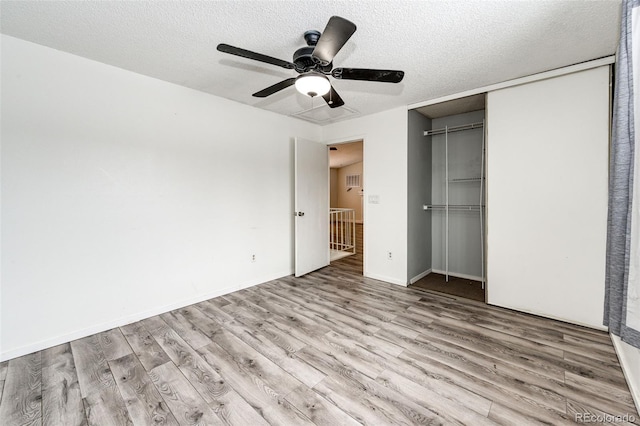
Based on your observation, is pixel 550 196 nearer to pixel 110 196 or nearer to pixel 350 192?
pixel 110 196

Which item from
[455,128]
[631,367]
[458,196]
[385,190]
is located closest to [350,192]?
[458,196]

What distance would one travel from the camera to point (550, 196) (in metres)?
2.63

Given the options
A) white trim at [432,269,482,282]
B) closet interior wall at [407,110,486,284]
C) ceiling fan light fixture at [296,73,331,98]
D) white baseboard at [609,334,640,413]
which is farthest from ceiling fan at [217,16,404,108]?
white trim at [432,269,482,282]

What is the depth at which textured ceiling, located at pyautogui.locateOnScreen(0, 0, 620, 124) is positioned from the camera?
173 centimetres

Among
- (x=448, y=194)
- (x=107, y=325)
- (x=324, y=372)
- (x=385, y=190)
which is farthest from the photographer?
(x=448, y=194)

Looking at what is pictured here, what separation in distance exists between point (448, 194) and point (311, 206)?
7.29 ft

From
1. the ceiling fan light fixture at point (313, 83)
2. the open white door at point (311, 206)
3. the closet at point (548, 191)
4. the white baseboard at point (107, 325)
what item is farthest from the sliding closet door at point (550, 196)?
the white baseboard at point (107, 325)

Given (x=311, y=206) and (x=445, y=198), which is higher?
(x=445, y=198)

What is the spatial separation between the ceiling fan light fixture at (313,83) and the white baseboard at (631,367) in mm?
2665

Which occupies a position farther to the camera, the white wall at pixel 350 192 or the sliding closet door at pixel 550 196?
the white wall at pixel 350 192

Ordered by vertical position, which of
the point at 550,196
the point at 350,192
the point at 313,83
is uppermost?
the point at 313,83

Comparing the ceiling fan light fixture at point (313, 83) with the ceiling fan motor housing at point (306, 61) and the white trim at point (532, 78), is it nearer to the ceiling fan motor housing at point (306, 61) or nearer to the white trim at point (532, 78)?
the ceiling fan motor housing at point (306, 61)

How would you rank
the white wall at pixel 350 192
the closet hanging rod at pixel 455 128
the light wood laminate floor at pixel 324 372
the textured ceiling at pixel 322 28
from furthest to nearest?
the white wall at pixel 350 192, the closet hanging rod at pixel 455 128, the textured ceiling at pixel 322 28, the light wood laminate floor at pixel 324 372

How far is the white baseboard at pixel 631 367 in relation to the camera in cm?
156
